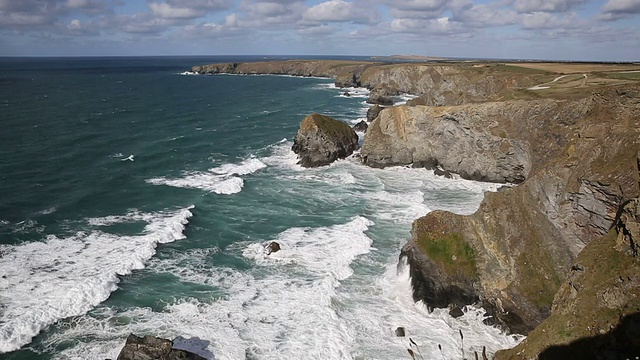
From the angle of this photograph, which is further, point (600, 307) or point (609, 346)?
point (600, 307)

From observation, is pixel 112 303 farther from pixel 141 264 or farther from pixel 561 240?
pixel 561 240

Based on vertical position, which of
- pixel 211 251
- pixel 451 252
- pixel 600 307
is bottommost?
pixel 211 251

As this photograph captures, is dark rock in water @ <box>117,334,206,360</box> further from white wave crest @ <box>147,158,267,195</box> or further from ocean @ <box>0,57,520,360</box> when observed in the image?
white wave crest @ <box>147,158,267,195</box>

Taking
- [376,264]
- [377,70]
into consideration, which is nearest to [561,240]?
[376,264]

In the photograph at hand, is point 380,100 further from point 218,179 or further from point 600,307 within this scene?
point 600,307

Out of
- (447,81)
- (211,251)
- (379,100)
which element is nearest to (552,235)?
(211,251)

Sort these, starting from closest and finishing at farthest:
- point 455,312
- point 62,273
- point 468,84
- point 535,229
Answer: point 535,229, point 455,312, point 62,273, point 468,84

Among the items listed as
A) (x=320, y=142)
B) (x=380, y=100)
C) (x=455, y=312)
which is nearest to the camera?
(x=455, y=312)
